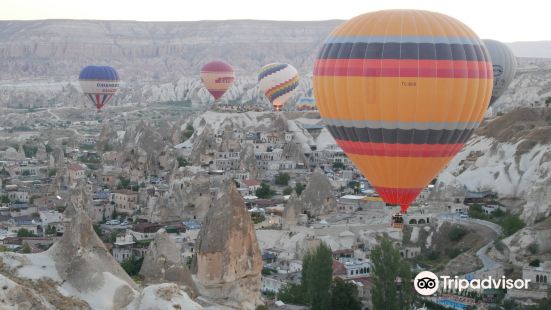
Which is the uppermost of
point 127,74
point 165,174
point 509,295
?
point 127,74

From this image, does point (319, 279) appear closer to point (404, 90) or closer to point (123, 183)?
point (404, 90)

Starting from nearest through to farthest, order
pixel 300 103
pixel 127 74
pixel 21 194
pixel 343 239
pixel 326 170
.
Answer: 1. pixel 343 239
2. pixel 21 194
3. pixel 326 170
4. pixel 300 103
5. pixel 127 74

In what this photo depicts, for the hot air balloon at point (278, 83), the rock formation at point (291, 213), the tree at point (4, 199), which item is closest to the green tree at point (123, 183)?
the tree at point (4, 199)

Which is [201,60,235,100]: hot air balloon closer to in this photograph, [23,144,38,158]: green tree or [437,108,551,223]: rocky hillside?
[23,144,38,158]: green tree

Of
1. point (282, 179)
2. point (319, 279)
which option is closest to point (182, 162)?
point (282, 179)

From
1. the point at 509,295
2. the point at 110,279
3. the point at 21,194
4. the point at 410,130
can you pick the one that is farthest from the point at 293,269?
the point at 21,194

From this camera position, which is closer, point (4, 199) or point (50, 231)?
point (50, 231)

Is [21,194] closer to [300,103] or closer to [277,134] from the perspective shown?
[277,134]
